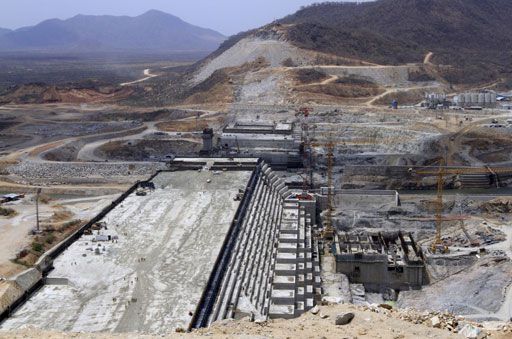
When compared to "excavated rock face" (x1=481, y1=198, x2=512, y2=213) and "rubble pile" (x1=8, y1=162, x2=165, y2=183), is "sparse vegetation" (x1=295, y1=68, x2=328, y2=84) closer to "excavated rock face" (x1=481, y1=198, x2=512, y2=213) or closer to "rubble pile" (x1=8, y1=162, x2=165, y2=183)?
"rubble pile" (x1=8, y1=162, x2=165, y2=183)

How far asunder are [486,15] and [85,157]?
157598 mm

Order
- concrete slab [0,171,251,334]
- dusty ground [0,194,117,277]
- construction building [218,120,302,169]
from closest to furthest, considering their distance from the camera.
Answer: concrete slab [0,171,251,334] < dusty ground [0,194,117,277] < construction building [218,120,302,169]

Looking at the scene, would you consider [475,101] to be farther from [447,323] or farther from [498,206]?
[447,323]

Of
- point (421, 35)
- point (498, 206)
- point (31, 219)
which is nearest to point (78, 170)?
point (31, 219)

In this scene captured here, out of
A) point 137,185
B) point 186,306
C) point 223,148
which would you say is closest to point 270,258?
point 186,306

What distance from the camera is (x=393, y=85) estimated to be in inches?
4368

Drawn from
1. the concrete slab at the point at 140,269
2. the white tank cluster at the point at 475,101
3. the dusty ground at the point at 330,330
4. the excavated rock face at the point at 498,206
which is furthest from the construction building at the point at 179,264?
the white tank cluster at the point at 475,101

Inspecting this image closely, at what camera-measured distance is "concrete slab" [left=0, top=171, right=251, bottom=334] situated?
26.6 metres

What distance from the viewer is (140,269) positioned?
31906 millimetres

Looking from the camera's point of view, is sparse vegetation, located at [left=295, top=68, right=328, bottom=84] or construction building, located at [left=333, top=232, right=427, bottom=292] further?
sparse vegetation, located at [left=295, top=68, right=328, bottom=84]

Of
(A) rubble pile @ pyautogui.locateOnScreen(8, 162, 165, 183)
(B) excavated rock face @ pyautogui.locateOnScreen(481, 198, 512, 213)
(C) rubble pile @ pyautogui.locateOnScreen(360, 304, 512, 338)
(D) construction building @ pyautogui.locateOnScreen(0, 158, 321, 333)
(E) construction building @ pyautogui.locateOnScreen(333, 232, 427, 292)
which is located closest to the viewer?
(C) rubble pile @ pyautogui.locateOnScreen(360, 304, 512, 338)

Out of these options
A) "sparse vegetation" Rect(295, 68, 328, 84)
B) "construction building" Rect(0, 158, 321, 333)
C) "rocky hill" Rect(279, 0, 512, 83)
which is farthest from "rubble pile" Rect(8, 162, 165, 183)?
"rocky hill" Rect(279, 0, 512, 83)

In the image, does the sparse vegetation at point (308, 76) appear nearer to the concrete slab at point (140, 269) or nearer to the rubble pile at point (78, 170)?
the rubble pile at point (78, 170)

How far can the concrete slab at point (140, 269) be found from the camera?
26625 millimetres
